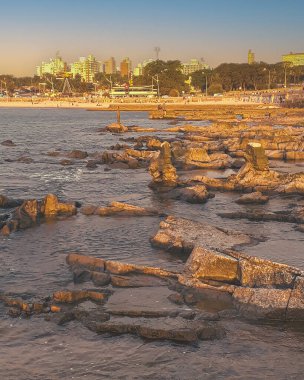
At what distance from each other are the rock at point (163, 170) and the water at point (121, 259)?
1.03 m

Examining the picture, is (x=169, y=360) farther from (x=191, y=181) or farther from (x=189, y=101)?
(x=189, y=101)

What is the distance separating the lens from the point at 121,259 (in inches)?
795

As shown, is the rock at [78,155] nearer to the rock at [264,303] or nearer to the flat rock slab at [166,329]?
the rock at [264,303]

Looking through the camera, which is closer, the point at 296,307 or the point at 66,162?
the point at 296,307

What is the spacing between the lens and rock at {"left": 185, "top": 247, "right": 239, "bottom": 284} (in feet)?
55.2

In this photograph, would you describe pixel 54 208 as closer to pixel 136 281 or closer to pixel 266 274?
pixel 136 281

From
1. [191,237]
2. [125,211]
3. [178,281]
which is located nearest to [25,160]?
[125,211]

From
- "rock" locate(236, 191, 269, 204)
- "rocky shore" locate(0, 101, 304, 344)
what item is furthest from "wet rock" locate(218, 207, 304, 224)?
"rock" locate(236, 191, 269, 204)

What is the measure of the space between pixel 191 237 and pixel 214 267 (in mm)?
3893

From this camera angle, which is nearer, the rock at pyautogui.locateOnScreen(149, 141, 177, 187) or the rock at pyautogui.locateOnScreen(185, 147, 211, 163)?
the rock at pyautogui.locateOnScreen(149, 141, 177, 187)

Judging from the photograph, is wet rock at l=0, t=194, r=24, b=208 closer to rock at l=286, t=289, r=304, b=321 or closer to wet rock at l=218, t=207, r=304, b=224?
wet rock at l=218, t=207, r=304, b=224

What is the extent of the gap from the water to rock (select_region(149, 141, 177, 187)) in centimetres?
103

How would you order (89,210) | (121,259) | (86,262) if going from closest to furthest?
(86,262) → (121,259) → (89,210)

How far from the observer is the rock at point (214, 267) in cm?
1683
